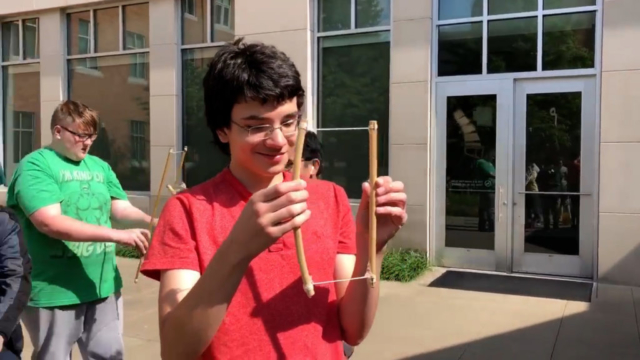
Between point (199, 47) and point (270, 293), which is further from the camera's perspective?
point (199, 47)

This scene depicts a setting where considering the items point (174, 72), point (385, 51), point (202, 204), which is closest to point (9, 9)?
point (174, 72)

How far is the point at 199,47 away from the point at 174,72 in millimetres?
568

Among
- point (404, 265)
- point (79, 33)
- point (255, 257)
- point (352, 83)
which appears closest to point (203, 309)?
point (255, 257)

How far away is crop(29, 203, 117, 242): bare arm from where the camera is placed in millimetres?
2854

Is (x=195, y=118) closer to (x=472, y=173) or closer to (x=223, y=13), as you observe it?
(x=223, y=13)

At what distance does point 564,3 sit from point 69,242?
6.42 metres

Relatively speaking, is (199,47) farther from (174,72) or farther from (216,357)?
(216,357)

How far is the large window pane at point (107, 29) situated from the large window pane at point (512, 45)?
631cm

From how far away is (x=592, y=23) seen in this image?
705cm

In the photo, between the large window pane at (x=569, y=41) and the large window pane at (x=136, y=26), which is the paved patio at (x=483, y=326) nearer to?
the large window pane at (x=569, y=41)

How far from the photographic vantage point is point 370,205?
1.45 m

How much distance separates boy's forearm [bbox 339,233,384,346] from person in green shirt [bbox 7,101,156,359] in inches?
61.6

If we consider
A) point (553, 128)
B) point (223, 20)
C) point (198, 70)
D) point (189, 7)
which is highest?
point (189, 7)

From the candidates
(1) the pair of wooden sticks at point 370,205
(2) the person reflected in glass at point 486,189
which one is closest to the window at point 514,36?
(2) the person reflected in glass at point 486,189
